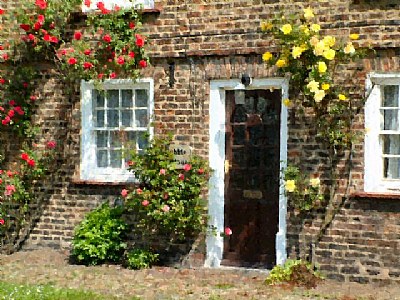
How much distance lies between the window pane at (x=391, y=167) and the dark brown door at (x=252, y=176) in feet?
5.03

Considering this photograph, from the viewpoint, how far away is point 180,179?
10.9 metres

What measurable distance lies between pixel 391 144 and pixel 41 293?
4.97 metres

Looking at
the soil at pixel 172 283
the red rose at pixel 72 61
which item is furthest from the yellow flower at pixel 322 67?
the red rose at pixel 72 61

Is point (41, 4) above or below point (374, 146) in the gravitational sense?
above

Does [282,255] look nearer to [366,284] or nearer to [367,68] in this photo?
[366,284]

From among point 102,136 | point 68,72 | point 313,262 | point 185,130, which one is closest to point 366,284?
point 313,262

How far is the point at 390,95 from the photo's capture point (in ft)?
33.1

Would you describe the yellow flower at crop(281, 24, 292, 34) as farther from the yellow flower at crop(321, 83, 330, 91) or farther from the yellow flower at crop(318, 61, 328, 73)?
the yellow flower at crop(321, 83, 330, 91)

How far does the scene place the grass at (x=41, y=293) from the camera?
8742 millimetres

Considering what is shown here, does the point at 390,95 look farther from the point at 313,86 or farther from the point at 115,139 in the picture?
the point at 115,139

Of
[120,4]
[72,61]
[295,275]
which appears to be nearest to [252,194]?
[295,275]

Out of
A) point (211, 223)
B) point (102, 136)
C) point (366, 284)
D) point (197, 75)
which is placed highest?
point (197, 75)

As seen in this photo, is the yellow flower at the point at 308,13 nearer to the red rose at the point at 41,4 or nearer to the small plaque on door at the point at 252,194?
the small plaque on door at the point at 252,194

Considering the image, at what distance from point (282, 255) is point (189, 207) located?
1.51 meters
